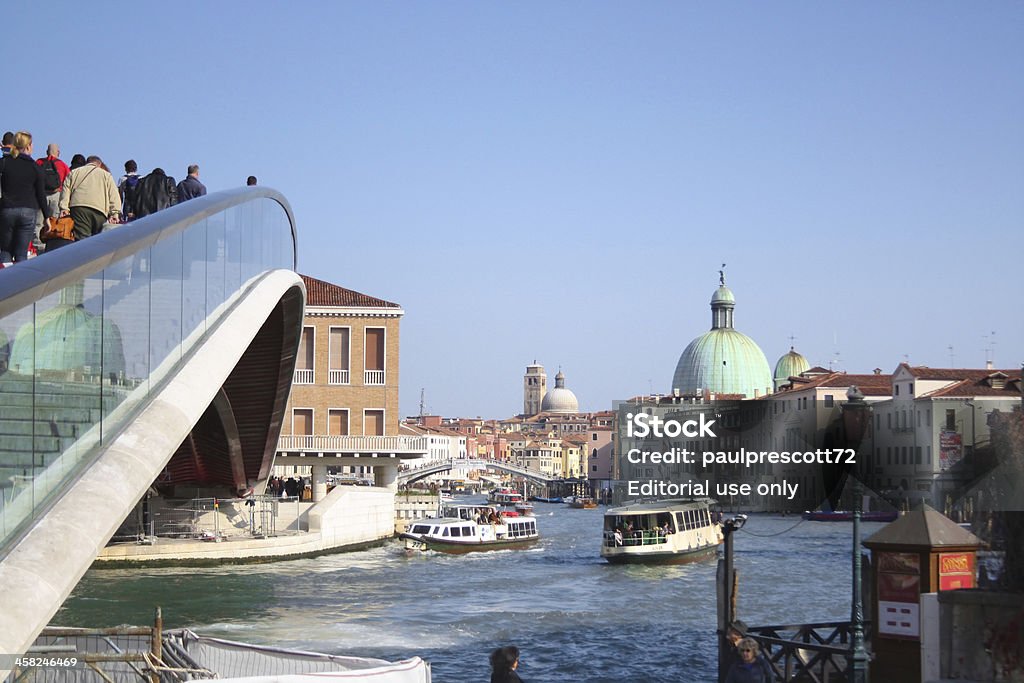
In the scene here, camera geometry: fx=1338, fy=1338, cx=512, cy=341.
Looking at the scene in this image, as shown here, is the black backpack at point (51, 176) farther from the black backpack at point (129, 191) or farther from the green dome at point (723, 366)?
the green dome at point (723, 366)

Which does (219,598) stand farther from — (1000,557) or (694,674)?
(1000,557)

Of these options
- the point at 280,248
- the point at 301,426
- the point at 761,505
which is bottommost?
the point at 761,505

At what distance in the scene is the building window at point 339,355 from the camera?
1244 inches

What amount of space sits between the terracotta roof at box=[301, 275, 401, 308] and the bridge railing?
23.5m

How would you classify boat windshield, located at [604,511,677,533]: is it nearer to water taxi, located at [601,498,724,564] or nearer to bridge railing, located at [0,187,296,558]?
water taxi, located at [601,498,724,564]

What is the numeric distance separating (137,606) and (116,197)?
1027cm

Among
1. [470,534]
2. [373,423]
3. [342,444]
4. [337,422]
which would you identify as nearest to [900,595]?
[470,534]

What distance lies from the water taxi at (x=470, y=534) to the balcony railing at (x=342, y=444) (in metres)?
1.88

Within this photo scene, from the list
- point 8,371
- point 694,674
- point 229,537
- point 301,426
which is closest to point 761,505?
point 301,426

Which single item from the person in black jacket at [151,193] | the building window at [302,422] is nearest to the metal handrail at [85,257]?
the person in black jacket at [151,193]

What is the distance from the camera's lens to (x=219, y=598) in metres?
18.2

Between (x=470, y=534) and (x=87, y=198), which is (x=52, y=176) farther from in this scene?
(x=470, y=534)

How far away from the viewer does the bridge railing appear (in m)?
4.22

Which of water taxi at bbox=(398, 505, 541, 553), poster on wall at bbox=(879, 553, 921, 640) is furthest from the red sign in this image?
water taxi at bbox=(398, 505, 541, 553)
